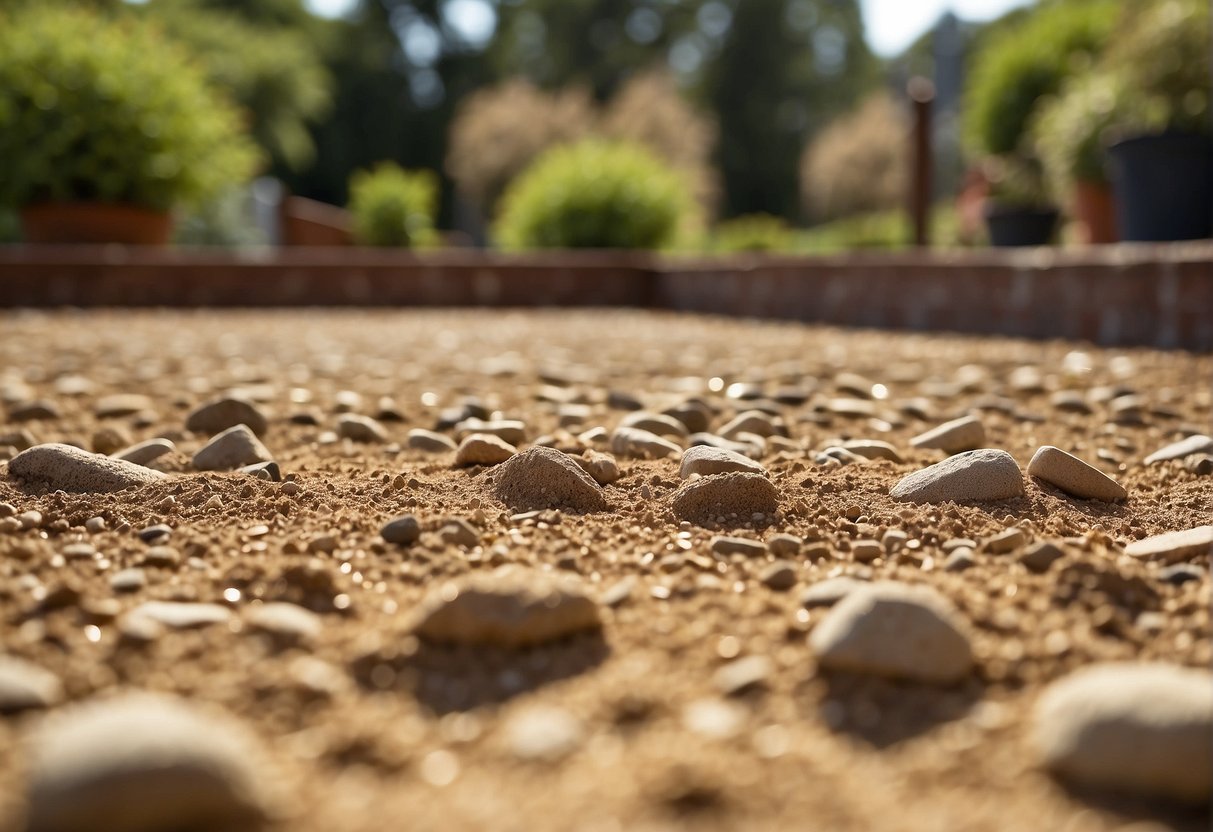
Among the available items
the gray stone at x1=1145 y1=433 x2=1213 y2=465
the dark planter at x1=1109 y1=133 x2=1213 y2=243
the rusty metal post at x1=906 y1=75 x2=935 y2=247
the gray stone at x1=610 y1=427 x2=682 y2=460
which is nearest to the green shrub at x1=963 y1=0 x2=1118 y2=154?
the rusty metal post at x1=906 y1=75 x2=935 y2=247

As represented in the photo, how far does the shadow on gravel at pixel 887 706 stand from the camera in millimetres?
886

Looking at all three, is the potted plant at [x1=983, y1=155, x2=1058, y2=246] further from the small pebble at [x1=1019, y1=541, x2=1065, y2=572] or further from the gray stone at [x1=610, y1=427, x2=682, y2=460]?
the small pebble at [x1=1019, y1=541, x2=1065, y2=572]

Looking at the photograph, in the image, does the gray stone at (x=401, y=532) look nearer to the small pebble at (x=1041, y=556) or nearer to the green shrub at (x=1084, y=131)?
the small pebble at (x=1041, y=556)

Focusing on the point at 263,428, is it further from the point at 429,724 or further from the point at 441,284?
the point at 441,284

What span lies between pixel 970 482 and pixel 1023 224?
684cm

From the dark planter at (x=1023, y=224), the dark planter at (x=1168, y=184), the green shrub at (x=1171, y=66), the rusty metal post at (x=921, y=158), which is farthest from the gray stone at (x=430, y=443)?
the dark planter at (x=1023, y=224)

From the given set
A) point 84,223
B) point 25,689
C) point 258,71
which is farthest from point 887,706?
point 258,71

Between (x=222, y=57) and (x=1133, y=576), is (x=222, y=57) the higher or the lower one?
the higher one

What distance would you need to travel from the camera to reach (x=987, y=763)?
2.71 feet

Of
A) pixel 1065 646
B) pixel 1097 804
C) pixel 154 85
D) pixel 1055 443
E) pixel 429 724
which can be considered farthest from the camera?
pixel 154 85

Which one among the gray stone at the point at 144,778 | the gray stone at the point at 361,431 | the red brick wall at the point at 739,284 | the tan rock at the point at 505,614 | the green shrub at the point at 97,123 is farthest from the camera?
the green shrub at the point at 97,123

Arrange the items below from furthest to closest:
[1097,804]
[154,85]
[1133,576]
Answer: [154,85] → [1133,576] → [1097,804]

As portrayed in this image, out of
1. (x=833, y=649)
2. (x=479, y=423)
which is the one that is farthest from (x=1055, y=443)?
(x=833, y=649)

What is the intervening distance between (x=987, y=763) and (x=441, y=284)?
6.32 m
